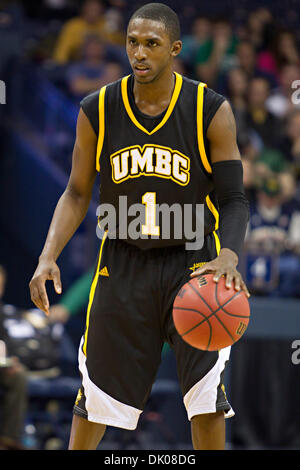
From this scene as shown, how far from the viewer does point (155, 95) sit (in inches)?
130

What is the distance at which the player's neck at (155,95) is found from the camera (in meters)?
3.28

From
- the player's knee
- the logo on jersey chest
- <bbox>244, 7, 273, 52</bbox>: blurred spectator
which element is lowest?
the player's knee

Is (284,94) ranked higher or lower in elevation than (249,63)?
lower

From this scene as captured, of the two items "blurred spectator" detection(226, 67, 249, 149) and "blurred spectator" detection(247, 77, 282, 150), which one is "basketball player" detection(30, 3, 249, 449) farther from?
"blurred spectator" detection(247, 77, 282, 150)

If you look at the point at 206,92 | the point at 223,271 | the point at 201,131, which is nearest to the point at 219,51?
the point at 206,92

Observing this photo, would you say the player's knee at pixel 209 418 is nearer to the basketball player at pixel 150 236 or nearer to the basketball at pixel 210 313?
the basketball player at pixel 150 236

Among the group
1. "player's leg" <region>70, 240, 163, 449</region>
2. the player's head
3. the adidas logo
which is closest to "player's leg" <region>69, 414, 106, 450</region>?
"player's leg" <region>70, 240, 163, 449</region>

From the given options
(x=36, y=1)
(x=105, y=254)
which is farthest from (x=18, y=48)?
(x=105, y=254)

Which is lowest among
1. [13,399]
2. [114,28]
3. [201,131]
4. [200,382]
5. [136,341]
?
[13,399]

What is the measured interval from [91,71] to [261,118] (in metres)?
1.90

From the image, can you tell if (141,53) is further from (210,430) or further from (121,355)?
(210,430)

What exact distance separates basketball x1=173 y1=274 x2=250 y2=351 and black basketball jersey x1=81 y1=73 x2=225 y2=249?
13.3 inches

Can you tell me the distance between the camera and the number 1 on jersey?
325 centimetres
